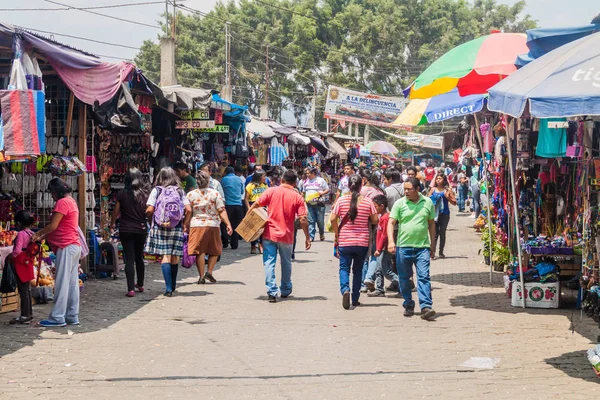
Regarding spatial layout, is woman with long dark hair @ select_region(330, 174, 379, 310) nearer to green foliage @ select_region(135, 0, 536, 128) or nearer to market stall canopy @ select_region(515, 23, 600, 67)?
market stall canopy @ select_region(515, 23, 600, 67)

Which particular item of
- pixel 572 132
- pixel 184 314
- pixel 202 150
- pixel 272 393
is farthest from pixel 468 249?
pixel 272 393

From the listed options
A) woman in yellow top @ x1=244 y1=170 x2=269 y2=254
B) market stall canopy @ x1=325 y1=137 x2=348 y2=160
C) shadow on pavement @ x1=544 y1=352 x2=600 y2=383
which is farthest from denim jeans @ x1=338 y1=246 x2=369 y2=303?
market stall canopy @ x1=325 y1=137 x2=348 y2=160

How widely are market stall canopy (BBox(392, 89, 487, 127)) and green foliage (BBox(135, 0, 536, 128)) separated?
47968 mm

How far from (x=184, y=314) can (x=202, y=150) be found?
29.6 ft

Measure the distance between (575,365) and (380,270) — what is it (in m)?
4.68

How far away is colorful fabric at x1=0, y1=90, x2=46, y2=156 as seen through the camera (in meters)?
8.73

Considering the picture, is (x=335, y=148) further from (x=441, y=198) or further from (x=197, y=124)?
(x=441, y=198)

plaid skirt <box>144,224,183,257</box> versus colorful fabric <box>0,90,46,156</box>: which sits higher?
colorful fabric <box>0,90,46,156</box>

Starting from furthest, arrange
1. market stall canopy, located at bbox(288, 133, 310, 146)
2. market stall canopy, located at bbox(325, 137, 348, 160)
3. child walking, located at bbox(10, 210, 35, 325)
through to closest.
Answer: market stall canopy, located at bbox(325, 137, 348, 160) → market stall canopy, located at bbox(288, 133, 310, 146) → child walking, located at bbox(10, 210, 35, 325)

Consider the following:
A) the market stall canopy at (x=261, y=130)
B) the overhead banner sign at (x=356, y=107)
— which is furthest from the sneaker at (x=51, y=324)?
the overhead banner sign at (x=356, y=107)

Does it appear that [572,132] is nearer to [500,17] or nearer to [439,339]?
[439,339]

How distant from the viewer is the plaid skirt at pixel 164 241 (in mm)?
11328

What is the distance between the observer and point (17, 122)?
8742mm

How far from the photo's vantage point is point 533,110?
7070 millimetres
